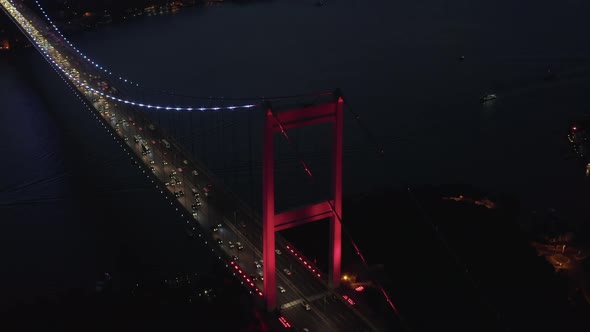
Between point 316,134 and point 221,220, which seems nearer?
point 221,220

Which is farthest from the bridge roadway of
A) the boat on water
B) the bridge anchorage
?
the boat on water

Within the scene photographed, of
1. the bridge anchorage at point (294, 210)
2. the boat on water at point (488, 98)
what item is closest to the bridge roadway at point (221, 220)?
the bridge anchorage at point (294, 210)

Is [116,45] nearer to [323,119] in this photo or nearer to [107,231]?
[107,231]

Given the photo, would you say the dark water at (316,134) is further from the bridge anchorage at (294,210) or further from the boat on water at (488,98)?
the bridge anchorage at (294,210)

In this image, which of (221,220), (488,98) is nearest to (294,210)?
(221,220)

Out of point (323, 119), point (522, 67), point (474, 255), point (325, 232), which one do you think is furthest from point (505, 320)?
point (522, 67)

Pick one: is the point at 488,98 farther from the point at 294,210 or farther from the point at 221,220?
the point at 294,210

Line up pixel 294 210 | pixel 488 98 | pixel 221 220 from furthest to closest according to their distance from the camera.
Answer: pixel 488 98 → pixel 221 220 → pixel 294 210
